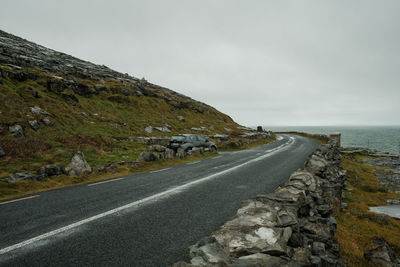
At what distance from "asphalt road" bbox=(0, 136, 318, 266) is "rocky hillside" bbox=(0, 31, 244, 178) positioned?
614 centimetres

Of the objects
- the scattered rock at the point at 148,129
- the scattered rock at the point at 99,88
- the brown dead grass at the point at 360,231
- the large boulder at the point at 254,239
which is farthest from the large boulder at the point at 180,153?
the scattered rock at the point at 99,88

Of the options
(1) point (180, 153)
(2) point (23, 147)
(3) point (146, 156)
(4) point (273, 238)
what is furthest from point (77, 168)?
(4) point (273, 238)

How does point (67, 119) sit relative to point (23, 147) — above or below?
above

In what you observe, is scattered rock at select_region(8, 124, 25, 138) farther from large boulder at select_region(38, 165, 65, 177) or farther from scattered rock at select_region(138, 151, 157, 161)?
scattered rock at select_region(138, 151, 157, 161)

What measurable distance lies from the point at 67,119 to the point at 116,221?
23.1 meters

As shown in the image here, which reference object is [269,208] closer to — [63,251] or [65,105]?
[63,251]

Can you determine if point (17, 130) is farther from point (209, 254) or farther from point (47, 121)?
point (209, 254)

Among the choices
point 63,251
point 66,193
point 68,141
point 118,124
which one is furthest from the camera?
point 118,124

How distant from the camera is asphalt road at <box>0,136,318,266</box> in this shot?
11.5 feet

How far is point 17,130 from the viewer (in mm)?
16312

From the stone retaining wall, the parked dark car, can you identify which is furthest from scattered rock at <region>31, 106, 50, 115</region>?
the stone retaining wall

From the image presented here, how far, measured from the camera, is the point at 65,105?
2728 centimetres

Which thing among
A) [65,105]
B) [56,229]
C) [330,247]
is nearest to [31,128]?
[65,105]

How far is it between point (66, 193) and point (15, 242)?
3.81 metres
